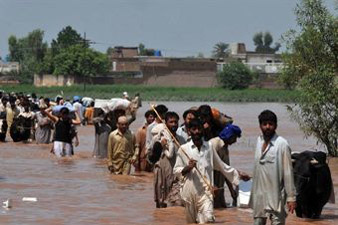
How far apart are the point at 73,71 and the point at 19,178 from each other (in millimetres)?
101492

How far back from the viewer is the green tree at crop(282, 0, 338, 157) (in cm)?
2505

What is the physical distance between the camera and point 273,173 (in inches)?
383

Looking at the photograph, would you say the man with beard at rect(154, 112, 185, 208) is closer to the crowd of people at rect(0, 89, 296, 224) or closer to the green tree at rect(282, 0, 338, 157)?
the crowd of people at rect(0, 89, 296, 224)

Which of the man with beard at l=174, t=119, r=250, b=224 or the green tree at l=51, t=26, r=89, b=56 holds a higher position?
the green tree at l=51, t=26, r=89, b=56

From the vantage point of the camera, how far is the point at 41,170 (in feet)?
66.7

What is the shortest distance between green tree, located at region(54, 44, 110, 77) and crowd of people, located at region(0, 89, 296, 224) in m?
96.4

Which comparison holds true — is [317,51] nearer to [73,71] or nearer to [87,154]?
[87,154]

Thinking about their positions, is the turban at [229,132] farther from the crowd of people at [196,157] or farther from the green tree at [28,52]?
the green tree at [28,52]

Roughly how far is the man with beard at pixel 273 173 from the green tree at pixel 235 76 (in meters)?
101

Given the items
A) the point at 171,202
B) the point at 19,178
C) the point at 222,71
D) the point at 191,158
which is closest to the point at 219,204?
the point at 171,202

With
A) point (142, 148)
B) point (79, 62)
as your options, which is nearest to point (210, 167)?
point (142, 148)

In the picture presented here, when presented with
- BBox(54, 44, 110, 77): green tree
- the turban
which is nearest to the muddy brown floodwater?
the turban

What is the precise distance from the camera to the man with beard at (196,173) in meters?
10.8

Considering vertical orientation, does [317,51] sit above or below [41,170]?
above
